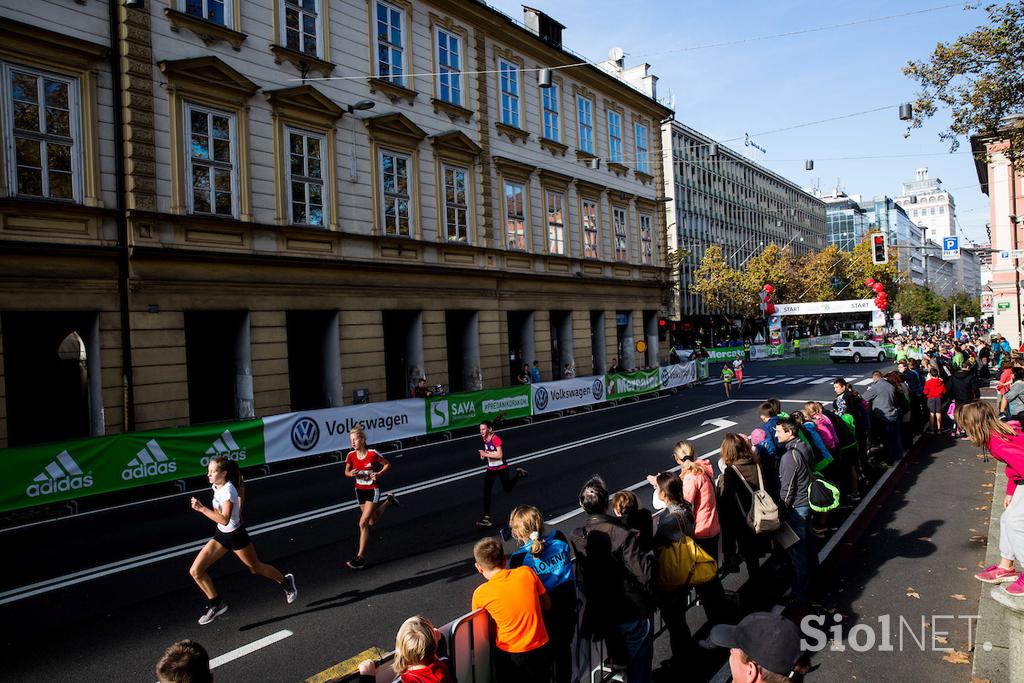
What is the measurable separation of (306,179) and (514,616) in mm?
17794

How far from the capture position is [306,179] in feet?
64.0

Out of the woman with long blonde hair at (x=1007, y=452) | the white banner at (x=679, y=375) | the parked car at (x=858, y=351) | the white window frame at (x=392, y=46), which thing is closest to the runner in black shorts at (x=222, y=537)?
the woman with long blonde hair at (x=1007, y=452)

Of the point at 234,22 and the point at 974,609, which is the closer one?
the point at 974,609

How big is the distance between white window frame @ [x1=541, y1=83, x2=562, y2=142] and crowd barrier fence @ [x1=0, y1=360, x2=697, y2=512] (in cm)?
1245

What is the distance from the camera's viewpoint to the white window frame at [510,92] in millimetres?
26734

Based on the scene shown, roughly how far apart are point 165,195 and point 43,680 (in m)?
13.4

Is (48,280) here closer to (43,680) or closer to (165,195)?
(165,195)

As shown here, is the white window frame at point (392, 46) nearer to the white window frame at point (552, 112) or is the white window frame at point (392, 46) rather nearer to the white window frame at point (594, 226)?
the white window frame at point (552, 112)

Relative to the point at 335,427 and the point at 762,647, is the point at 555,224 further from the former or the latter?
the point at 762,647

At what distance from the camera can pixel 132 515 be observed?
1146 centimetres

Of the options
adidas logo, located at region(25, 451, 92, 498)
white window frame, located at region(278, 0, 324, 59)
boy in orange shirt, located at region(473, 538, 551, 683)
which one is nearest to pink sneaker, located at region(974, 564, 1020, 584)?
boy in orange shirt, located at region(473, 538, 551, 683)

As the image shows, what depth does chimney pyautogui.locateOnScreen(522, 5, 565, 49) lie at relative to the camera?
2950cm

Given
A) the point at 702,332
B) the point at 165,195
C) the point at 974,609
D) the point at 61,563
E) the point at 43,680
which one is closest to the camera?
the point at 43,680

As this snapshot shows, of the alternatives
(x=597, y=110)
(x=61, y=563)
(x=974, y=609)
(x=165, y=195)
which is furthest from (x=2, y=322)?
(x=597, y=110)
